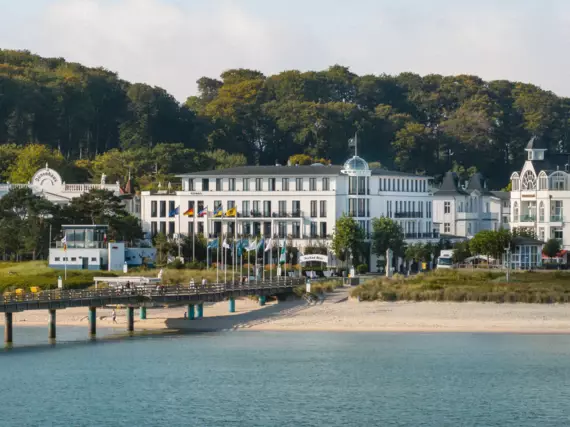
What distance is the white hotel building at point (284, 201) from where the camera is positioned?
12125 centimetres

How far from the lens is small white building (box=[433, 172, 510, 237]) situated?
144 metres

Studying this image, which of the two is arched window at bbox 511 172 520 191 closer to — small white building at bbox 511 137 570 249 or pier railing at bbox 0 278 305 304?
small white building at bbox 511 137 570 249

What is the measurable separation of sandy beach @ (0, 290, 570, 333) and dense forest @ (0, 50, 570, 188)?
5081 cm

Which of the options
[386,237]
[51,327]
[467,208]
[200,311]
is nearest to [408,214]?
[386,237]

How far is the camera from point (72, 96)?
16738cm

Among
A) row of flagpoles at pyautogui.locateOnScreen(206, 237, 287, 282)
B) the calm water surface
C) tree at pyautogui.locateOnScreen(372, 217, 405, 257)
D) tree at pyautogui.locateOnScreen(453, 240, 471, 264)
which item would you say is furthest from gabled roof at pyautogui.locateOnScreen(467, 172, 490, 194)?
the calm water surface

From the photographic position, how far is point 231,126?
175875 millimetres

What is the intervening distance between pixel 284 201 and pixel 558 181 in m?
25.8

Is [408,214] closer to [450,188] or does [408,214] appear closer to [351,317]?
[450,188]

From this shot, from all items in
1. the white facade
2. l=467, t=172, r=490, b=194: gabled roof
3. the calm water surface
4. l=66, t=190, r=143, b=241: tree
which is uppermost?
l=467, t=172, r=490, b=194: gabled roof

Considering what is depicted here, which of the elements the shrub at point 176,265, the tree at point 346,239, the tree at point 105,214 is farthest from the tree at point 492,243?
the tree at point 105,214

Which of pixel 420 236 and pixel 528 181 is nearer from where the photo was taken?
pixel 420 236

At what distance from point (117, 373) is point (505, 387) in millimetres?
18479

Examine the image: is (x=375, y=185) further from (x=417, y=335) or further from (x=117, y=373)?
(x=117, y=373)
